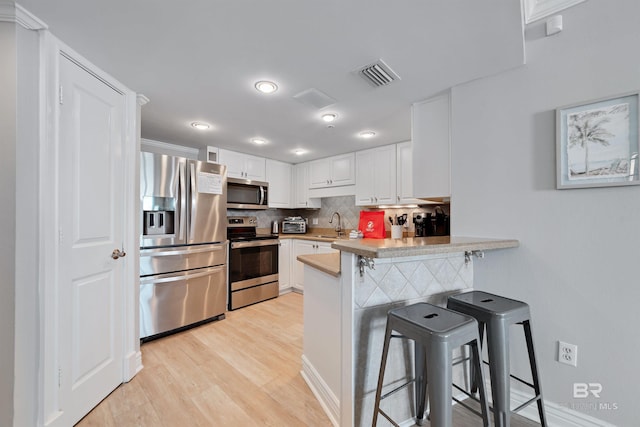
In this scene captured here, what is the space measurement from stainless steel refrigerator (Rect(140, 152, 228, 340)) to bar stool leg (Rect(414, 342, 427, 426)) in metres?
2.26

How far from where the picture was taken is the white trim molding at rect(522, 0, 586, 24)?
1449 millimetres

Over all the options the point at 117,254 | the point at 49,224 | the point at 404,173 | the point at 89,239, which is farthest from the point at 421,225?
the point at 49,224

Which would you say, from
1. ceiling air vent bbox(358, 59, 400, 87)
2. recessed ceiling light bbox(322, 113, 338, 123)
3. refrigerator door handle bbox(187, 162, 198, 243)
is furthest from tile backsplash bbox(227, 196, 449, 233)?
ceiling air vent bbox(358, 59, 400, 87)

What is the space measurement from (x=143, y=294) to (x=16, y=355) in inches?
48.4

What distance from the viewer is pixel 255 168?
4.02 metres

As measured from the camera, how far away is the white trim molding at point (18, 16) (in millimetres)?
1196

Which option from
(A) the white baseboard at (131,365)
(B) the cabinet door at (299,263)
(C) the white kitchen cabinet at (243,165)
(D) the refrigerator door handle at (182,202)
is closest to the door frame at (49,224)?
(A) the white baseboard at (131,365)

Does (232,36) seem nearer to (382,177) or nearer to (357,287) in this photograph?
(357,287)

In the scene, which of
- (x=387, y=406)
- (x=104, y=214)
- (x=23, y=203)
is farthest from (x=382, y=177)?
(x=23, y=203)

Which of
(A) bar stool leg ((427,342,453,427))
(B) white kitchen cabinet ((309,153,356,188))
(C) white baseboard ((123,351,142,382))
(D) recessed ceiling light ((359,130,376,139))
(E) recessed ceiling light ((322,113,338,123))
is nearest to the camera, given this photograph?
(A) bar stool leg ((427,342,453,427))

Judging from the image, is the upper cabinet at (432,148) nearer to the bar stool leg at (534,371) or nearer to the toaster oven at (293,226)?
the bar stool leg at (534,371)

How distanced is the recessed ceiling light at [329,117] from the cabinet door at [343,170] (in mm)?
1328

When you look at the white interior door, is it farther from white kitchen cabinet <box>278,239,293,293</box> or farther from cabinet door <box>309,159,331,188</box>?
cabinet door <box>309,159,331,188</box>

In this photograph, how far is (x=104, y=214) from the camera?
1.72m
